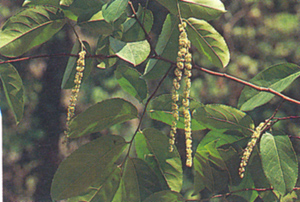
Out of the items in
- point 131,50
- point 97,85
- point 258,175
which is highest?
point 131,50

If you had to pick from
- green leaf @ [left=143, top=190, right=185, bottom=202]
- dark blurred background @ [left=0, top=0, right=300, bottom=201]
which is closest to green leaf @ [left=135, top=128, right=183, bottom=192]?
green leaf @ [left=143, top=190, right=185, bottom=202]

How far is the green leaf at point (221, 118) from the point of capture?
35cm

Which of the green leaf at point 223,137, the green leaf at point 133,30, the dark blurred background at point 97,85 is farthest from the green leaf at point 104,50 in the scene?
the dark blurred background at point 97,85

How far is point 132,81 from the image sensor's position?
346 mm

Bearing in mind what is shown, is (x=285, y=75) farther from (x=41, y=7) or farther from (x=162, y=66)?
(x=41, y=7)

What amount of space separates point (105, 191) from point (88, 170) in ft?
0.13

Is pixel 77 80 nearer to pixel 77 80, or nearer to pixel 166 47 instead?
pixel 77 80

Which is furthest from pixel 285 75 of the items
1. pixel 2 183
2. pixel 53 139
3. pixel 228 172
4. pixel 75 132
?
pixel 2 183

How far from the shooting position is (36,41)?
31 cm

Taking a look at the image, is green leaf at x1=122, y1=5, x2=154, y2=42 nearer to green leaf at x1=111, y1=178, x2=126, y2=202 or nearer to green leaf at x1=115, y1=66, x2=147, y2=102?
green leaf at x1=115, y1=66, x2=147, y2=102

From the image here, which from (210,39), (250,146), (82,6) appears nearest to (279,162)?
(250,146)

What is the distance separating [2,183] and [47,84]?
230 mm

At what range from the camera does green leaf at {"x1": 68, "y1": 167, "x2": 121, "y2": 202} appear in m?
0.34

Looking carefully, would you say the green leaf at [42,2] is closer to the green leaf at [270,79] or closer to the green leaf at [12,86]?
the green leaf at [12,86]
